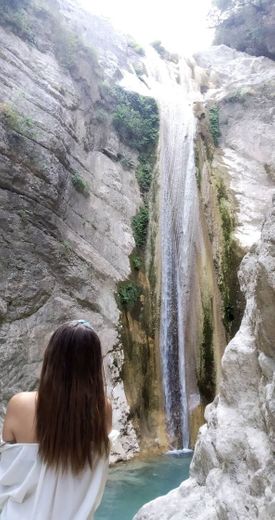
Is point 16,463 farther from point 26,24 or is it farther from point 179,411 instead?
point 26,24

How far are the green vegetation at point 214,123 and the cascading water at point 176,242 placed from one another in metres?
0.76

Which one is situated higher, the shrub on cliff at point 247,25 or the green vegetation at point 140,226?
the shrub on cliff at point 247,25

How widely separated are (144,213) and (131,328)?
392 cm

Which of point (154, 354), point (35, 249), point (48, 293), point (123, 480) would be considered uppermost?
point (35, 249)

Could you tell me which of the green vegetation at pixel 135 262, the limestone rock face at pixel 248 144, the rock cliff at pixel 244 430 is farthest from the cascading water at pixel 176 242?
the rock cliff at pixel 244 430

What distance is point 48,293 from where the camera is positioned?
1082cm

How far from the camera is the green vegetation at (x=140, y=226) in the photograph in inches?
529

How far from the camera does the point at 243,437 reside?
386 centimetres

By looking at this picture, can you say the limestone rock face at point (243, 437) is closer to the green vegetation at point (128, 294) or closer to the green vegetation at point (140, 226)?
the green vegetation at point (128, 294)

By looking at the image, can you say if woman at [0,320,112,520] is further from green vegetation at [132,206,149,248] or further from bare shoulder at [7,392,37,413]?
green vegetation at [132,206,149,248]

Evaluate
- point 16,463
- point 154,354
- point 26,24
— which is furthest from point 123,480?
point 26,24

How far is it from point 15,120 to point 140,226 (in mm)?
4303

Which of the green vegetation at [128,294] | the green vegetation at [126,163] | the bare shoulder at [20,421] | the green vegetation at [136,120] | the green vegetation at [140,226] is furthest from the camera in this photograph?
the green vegetation at [136,120]

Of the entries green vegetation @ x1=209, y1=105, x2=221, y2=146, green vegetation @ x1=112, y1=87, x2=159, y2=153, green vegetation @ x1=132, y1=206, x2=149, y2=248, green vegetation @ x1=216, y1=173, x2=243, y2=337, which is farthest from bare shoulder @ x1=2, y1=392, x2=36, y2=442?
green vegetation @ x1=209, y1=105, x2=221, y2=146
